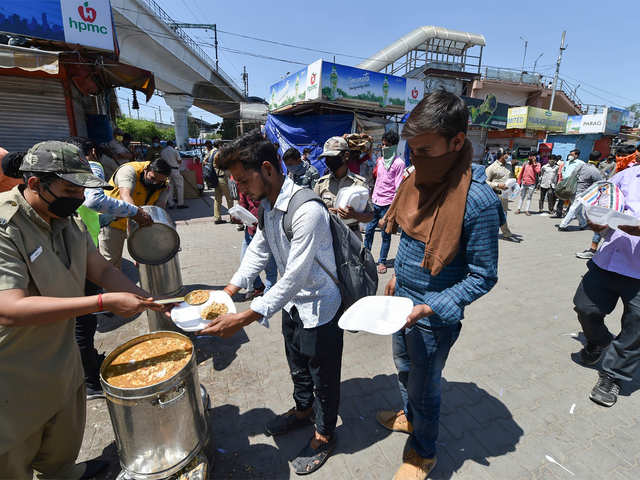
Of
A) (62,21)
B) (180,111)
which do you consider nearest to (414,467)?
(62,21)

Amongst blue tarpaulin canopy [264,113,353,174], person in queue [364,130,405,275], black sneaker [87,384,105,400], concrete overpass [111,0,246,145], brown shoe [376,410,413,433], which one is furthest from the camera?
concrete overpass [111,0,246,145]

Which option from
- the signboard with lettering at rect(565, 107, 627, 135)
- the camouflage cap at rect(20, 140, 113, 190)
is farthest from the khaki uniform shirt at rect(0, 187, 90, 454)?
the signboard with lettering at rect(565, 107, 627, 135)

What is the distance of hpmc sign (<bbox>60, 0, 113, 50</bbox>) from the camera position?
7.65 metres

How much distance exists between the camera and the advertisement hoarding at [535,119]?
23.8m

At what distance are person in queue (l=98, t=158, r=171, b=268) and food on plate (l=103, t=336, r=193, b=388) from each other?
218cm

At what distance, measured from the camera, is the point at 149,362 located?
6.11 ft

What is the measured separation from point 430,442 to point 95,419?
2.59 metres

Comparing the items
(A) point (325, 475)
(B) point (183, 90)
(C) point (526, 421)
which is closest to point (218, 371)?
(A) point (325, 475)

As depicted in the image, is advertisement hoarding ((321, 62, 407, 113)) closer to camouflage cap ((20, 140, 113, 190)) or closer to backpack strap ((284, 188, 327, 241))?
backpack strap ((284, 188, 327, 241))

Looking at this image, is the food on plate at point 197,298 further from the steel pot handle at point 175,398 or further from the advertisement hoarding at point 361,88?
the advertisement hoarding at point 361,88

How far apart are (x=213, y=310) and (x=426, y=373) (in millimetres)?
1337

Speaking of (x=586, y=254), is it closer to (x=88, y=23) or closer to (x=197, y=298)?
(x=197, y=298)

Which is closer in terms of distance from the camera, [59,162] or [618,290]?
[59,162]

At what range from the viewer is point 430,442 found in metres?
2.03
